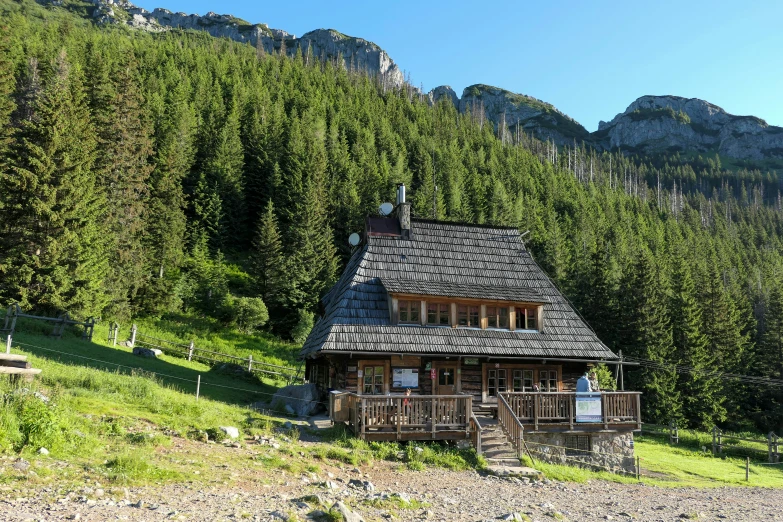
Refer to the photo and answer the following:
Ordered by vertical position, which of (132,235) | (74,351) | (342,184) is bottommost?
(74,351)

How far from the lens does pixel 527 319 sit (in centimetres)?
2141

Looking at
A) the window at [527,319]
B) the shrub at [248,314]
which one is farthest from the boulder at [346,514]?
the shrub at [248,314]

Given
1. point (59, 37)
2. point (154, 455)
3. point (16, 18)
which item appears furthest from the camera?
point (16, 18)

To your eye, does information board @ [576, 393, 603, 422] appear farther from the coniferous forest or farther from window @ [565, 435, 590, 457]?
the coniferous forest

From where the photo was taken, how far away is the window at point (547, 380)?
21.0 metres

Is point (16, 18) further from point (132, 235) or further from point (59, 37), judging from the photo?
point (132, 235)

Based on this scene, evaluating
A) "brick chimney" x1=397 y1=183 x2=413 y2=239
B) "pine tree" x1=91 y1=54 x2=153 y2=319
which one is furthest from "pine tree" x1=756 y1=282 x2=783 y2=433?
"pine tree" x1=91 y1=54 x2=153 y2=319

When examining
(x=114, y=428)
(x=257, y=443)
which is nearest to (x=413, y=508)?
(x=257, y=443)

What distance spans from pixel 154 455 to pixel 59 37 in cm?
10129

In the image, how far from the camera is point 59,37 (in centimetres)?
8694

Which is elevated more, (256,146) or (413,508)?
(256,146)

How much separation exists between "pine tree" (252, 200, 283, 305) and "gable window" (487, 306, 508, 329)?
29189mm

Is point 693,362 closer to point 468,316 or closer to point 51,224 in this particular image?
point 468,316

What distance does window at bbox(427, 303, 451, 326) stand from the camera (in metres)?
20.5
